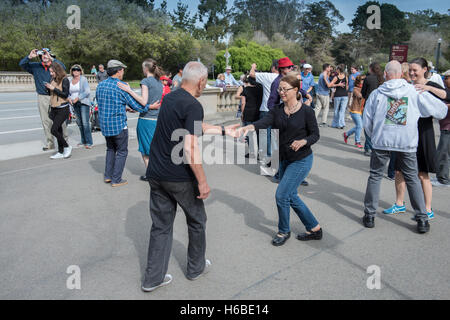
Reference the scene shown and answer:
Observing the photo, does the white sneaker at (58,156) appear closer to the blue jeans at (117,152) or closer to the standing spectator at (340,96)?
the blue jeans at (117,152)

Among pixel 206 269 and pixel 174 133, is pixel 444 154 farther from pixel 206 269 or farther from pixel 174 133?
pixel 174 133

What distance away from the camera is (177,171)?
10.2 feet

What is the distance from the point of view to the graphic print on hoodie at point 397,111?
4.31 meters

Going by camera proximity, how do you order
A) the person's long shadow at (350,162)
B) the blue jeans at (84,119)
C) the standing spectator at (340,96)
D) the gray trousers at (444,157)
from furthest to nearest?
the standing spectator at (340,96) < the blue jeans at (84,119) < the person's long shadow at (350,162) < the gray trousers at (444,157)

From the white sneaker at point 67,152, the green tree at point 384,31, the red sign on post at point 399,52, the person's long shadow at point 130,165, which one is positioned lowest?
the person's long shadow at point 130,165

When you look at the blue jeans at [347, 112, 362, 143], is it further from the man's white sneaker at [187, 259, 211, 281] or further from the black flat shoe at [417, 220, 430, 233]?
the man's white sneaker at [187, 259, 211, 281]

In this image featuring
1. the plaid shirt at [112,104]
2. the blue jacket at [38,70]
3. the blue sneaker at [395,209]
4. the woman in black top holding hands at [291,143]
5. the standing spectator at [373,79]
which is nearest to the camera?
the woman in black top holding hands at [291,143]

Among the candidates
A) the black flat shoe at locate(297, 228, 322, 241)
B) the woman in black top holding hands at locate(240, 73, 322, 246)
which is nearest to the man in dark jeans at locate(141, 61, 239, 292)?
the woman in black top holding hands at locate(240, 73, 322, 246)

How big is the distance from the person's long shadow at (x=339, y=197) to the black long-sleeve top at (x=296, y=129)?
4.77 feet

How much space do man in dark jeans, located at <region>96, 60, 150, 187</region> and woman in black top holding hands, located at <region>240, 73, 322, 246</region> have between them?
266cm

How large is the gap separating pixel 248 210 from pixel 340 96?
24.9 ft

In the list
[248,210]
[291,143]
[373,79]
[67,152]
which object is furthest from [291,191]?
[67,152]

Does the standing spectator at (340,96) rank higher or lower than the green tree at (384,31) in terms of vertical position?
lower

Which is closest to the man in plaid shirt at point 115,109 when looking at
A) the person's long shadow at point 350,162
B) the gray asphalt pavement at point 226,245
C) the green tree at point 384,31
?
the gray asphalt pavement at point 226,245
